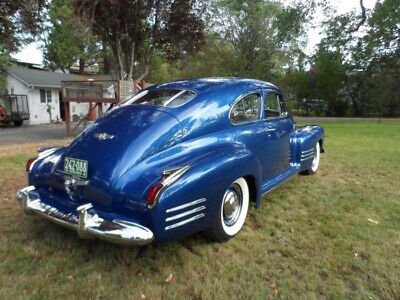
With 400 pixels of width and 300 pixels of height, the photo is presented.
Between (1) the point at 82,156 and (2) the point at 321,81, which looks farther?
(2) the point at 321,81

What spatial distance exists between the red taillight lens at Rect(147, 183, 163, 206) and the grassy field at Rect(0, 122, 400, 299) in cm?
72

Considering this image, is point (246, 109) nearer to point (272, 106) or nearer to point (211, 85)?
point (211, 85)

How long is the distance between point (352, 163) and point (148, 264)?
5.72 m

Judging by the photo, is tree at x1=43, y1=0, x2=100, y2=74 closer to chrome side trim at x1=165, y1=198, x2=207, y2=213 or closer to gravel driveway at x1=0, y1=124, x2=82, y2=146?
gravel driveway at x1=0, y1=124, x2=82, y2=146

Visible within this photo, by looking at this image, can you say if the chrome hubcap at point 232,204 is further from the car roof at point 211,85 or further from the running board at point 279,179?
the car roof at point 211,85

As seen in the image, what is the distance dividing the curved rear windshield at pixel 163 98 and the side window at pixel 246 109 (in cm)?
54

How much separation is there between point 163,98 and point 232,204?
1422 millimetres

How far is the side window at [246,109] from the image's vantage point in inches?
138

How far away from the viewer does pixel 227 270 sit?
2.68 m

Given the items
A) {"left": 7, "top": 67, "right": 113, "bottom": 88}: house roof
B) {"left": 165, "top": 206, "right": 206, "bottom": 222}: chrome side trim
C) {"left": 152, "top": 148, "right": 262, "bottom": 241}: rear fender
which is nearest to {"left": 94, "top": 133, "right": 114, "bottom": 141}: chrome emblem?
{"left": 152, "top": 148, "right": 262, "bottom": 241}: rear fender

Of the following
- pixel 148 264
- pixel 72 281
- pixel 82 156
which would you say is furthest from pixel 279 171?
pixel 72 281

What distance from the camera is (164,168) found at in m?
2.58

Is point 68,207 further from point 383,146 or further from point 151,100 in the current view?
point 383,146

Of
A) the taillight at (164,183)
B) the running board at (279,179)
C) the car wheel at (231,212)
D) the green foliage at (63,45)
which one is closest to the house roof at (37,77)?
the green foliage at (63,45)
